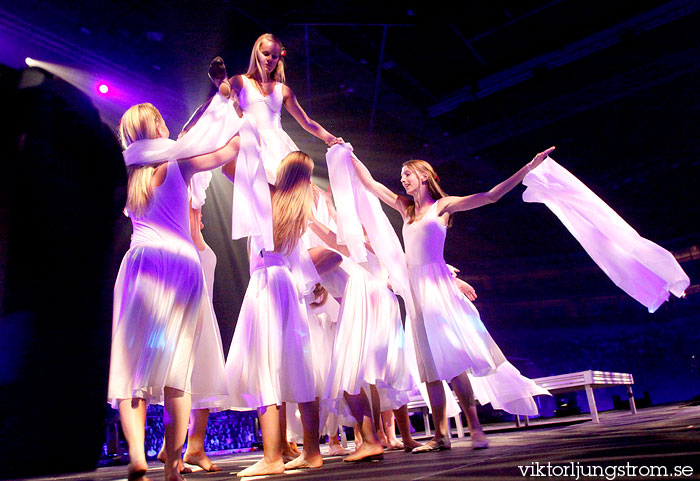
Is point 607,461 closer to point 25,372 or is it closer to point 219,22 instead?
point 219,22

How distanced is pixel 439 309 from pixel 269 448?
1.46 m

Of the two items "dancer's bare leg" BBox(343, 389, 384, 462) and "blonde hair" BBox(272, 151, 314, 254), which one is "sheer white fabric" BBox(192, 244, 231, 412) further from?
"dancer's bare leg" BBox(343, 389, 384, 462)

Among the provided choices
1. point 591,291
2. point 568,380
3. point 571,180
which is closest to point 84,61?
point 571,180

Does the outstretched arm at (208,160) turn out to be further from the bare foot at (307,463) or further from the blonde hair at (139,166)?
the bare foot at (307,463)

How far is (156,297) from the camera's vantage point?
6.94 feet

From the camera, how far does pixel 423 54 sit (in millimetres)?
6887

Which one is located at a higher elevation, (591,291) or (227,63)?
(227,63)

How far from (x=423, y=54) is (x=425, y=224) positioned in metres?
4.09

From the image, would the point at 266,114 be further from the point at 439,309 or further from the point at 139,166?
the point at 439,309

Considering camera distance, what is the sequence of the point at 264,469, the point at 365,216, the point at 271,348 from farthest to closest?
the point at 365,216 → the point at 271,348 → the point at 264,469

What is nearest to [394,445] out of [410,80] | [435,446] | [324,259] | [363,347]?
[435,446]

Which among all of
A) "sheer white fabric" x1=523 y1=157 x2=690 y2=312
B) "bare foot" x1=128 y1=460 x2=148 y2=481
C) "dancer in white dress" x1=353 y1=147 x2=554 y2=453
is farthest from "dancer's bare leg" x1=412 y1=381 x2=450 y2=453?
"bare foot" x1=128 y1=460 x2=148 y2=481

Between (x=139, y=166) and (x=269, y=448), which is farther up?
(x=139, y=166)

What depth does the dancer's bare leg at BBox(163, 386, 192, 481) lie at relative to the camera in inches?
79.2
